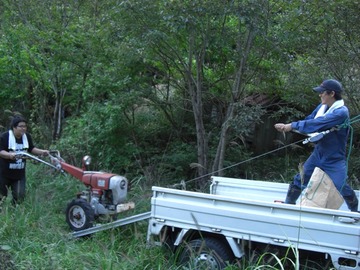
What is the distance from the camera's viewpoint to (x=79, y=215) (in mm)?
7086

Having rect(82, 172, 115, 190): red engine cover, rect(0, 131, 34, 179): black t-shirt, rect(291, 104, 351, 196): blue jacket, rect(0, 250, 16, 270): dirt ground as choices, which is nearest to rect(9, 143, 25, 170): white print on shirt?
rect(0, 131, 34, 179): black t-shirt

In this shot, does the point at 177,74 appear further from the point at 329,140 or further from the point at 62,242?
the point at 329,140

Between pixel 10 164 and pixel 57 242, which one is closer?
pixel 57 242

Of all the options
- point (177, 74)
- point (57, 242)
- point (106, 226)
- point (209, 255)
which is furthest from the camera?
point (177, 74)

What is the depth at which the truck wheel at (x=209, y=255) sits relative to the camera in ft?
17.3

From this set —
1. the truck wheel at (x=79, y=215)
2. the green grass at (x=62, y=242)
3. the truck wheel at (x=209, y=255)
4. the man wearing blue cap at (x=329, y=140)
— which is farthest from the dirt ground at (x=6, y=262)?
the man wearing blue cap at (x=329, y=140)

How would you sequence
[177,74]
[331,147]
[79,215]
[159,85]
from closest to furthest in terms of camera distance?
[331,147]
[79,215]
[177,74]
[159,85]

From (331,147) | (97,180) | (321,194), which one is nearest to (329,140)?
(331,147)

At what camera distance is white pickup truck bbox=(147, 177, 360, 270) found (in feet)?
15.3

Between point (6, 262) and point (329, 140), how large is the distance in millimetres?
3507

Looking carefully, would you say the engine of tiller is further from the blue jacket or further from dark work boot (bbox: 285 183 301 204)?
the blue jacket

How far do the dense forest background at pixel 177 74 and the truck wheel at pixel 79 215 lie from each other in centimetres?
230

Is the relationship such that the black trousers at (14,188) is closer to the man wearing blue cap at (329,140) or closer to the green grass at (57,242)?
the green grass at (57,242)

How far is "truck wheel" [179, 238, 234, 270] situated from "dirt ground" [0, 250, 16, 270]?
1.71 meters
